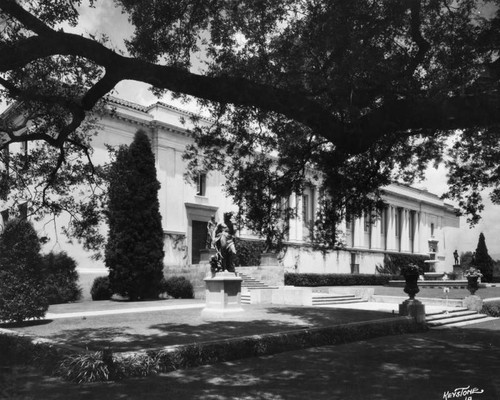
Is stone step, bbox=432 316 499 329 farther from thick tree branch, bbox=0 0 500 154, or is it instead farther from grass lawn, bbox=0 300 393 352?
thick tree branch, bbox=0 0 500 154

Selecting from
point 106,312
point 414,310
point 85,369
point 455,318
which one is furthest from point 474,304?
point 85,369

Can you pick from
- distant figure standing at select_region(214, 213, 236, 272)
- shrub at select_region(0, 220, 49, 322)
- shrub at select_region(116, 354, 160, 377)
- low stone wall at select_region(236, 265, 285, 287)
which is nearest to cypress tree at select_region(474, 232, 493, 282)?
low stone wall at select_region(236, 265, 285, 287)

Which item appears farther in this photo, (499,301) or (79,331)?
(499,301)

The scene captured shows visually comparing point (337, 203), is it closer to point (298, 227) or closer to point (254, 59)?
Answer: point (254, 59)

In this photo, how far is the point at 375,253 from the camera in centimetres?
5519

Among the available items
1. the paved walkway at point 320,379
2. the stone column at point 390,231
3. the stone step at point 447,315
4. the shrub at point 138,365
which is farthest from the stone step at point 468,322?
the stone column at point 390,231

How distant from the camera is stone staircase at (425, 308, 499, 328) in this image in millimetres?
17719

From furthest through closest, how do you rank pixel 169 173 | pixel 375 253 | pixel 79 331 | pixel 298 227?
pixel 375 253 → pixel 298 227 → pixel 169 173 → pixel 79 331

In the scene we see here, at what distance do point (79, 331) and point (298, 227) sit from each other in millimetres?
32323

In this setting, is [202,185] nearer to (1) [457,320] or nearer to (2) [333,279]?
(2) [333,279]

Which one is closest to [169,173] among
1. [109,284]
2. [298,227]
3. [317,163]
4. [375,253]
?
[109,284]

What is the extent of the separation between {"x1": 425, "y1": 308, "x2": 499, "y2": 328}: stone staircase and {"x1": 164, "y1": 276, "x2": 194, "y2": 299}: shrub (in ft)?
37.3

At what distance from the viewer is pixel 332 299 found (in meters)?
24.7

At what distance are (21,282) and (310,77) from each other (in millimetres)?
10263
